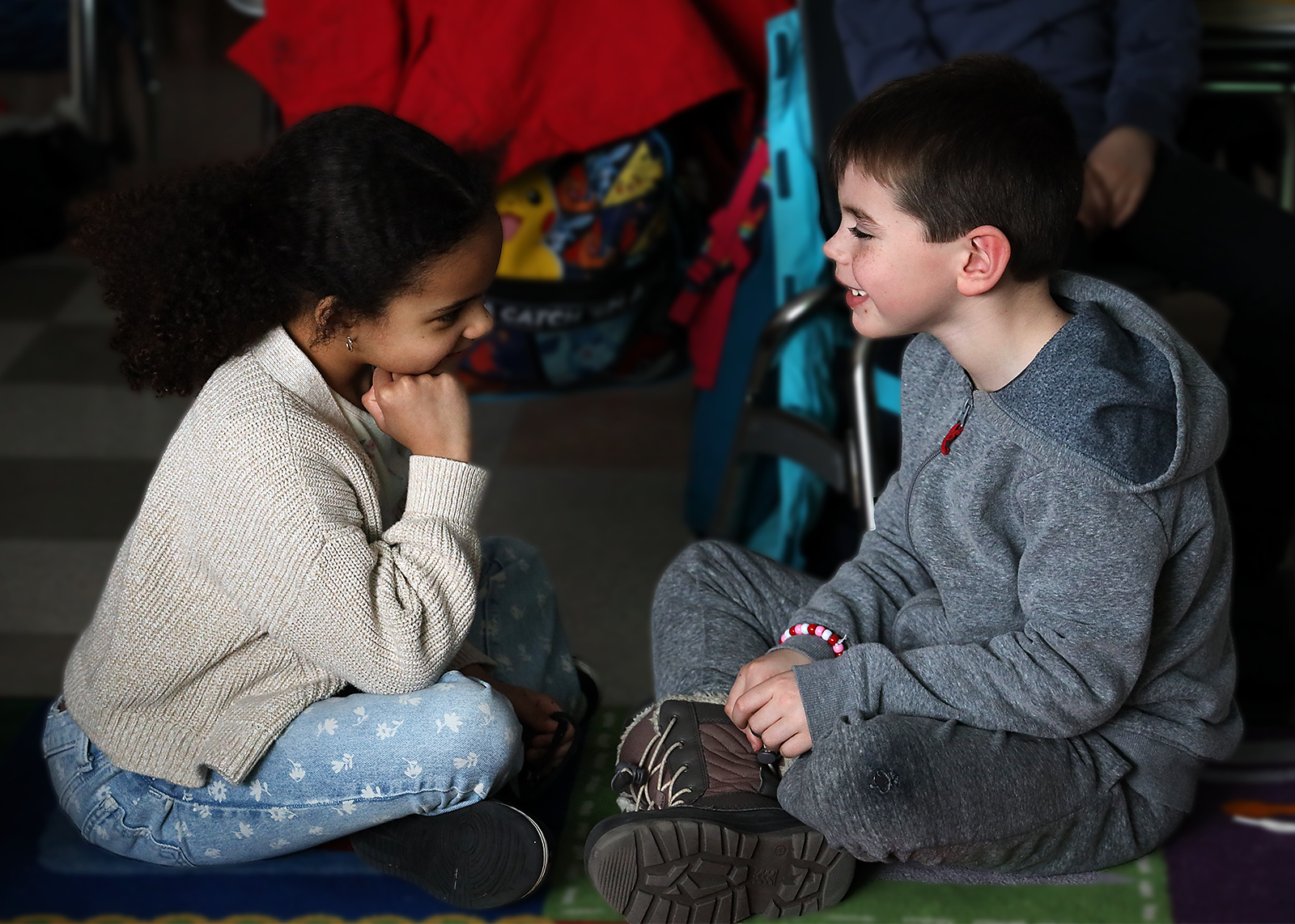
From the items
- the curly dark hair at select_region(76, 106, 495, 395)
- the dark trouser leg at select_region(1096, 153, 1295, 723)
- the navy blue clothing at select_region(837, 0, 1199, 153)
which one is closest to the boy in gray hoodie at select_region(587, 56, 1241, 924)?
the curly dark hair at select_region(76, 106, 495, 395)

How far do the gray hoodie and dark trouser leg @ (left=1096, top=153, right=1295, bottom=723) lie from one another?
1.88ft

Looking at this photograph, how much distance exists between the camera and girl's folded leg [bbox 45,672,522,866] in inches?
44.9

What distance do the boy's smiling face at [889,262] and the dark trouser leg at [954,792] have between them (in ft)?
1.10

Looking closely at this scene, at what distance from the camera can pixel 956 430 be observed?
1.21 meters

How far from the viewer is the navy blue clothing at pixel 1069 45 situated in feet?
5.94

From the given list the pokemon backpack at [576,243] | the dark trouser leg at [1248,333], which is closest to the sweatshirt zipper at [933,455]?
the dark trouser leg at [1248,333]

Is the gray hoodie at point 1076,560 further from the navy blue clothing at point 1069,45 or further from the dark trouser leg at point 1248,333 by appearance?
the navy blue clothing at point 1069,45

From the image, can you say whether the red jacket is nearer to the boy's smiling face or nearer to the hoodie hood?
the boy's smiling face

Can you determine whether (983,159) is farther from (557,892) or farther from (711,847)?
(557,892)

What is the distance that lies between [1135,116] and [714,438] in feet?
2.39

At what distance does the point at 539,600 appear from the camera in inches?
56.0

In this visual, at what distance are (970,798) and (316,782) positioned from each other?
0.54 metres

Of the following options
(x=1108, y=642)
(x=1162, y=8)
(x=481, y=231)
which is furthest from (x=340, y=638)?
(x=1162, y=8)

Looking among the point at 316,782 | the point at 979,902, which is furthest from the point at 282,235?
the point at 979,902
